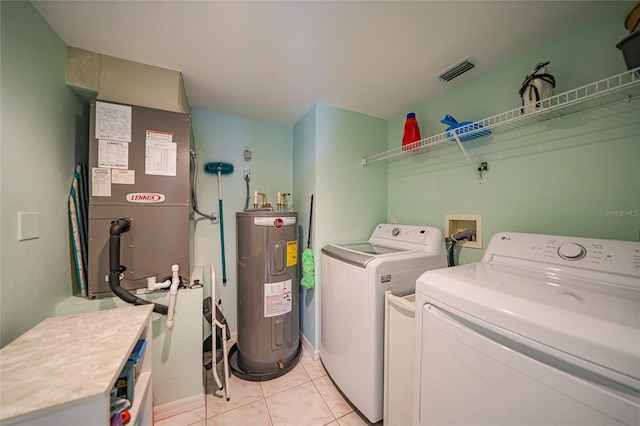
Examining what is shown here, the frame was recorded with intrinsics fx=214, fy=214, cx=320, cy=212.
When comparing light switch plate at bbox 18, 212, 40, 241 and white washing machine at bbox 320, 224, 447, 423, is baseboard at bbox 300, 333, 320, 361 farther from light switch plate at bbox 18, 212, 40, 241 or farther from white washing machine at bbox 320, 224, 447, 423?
light switch plate at bbox 18, 212, 40, 241

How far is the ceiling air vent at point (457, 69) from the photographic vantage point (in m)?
1.39

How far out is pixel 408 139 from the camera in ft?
5.84

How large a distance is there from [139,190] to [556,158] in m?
2.45

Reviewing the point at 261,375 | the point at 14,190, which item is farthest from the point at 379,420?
the point at 14,190

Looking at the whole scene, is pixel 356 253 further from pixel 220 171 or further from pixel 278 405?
pixel 220 171

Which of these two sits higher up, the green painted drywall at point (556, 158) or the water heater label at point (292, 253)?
the green painted drywall at point (556, 158)

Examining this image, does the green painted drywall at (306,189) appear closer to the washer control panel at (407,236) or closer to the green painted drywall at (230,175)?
the green painted drywall at (230,175)

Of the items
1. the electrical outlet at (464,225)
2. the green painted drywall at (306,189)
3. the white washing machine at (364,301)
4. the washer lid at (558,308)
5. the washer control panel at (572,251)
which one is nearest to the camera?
the washer lid at (558,308)

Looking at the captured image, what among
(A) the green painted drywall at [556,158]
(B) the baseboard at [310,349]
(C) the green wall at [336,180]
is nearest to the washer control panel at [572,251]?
(A) the green painted drywall at [556,158]

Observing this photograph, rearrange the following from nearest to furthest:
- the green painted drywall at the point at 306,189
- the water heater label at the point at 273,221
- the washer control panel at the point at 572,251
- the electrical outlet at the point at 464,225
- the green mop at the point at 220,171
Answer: the washer control panel at the point at 572,251 < the electrical outlet at the point at 464,225 < the water heater label at the point at 273,221 < the green painted drywall at the point at 306,189 < the green mop at the point at 220,171

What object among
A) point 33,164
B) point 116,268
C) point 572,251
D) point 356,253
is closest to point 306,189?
point 356,253

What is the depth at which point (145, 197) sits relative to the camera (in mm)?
1349

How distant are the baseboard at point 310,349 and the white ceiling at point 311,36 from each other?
228 centimetres

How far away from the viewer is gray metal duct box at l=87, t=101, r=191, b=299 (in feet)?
4.13
